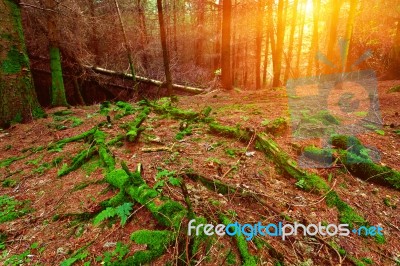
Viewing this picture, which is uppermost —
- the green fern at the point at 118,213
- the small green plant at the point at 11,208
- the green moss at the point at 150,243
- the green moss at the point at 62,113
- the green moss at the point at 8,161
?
the green moss at the point at 62,113

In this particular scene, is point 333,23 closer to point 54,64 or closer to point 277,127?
point 277,127

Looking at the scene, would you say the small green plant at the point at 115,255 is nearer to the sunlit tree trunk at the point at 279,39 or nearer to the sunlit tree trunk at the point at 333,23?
the sunlit tree trunk at the point at 279,39

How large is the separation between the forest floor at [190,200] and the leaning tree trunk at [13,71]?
5.37 ft

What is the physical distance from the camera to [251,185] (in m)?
3.30

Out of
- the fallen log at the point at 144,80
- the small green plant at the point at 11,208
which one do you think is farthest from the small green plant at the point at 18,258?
the fallen log at the point at 144,80

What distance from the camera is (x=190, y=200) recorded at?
2.79 m

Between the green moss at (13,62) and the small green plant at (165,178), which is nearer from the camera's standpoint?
the small green plant at (165,178)

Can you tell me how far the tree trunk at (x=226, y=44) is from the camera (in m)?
10.5

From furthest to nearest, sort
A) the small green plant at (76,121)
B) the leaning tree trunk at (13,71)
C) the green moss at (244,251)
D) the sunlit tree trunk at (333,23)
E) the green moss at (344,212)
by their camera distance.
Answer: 1. the sunlit tree trunk at (333,23)
2. the small green plant at (76,121)
3. the leaning tree trunk at (13,71)
4. the green moss at (344,212)
5. the green moss at (244,251)

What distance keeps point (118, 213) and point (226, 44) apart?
31.8 feet

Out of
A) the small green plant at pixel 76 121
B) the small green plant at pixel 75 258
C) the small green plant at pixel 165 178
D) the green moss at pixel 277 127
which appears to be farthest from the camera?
the small green plant at pixel 76 121

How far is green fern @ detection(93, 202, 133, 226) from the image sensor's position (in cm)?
262

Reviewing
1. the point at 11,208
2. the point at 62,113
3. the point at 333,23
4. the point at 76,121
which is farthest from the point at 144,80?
→ the point at 11,208

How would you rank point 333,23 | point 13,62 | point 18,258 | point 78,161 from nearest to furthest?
1. point 18,258
2. point 78,161
3. point 13,62
4. point 333,23
